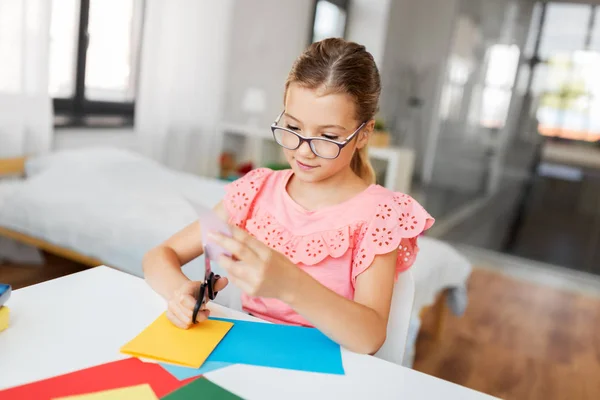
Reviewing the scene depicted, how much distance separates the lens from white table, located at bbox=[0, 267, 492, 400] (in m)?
0.73

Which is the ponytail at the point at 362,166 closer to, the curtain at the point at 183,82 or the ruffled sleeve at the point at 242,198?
the ruffled sleeve at the point at 242,198

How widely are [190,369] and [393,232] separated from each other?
0.45 m

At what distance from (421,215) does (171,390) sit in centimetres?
56

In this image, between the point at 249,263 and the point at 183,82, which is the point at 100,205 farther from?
the point at 249,263

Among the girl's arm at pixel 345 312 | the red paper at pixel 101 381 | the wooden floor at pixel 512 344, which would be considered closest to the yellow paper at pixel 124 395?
the red paper at pixel 101 381

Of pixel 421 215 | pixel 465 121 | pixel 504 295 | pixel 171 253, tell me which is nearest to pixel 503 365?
pixel 504 295

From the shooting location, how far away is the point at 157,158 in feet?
11.1

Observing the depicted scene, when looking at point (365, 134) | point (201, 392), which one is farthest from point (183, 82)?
point (201, 392)

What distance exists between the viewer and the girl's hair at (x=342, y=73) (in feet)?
3.34

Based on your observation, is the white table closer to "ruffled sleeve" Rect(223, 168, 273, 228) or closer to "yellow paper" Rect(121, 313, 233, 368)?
"yellow paper" Rect(121, 313, 233, 368)

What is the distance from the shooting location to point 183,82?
3426 mm

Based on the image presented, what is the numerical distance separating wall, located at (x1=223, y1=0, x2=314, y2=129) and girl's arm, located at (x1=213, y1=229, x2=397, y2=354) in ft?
10.5

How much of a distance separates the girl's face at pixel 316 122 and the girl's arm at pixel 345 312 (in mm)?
240

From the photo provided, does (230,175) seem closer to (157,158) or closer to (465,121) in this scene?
(157,158)
